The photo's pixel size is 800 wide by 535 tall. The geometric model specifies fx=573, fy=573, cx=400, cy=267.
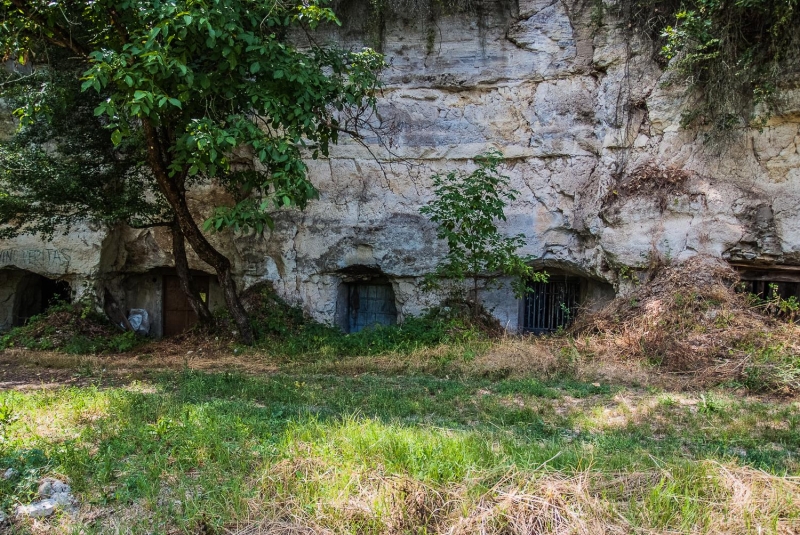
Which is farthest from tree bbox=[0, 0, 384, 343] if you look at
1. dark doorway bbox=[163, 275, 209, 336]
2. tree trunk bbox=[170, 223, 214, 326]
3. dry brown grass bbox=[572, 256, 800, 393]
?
dry brown grass bbox=[572, 256, 800, 393]

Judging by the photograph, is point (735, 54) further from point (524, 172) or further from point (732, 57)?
point (524, 172)

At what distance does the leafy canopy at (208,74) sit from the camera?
5414mm

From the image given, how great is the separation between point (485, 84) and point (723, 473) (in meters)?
7.91

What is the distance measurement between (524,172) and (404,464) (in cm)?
718

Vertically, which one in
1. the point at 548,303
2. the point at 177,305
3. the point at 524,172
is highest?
the point at 524,172

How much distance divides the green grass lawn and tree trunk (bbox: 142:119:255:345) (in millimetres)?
3421

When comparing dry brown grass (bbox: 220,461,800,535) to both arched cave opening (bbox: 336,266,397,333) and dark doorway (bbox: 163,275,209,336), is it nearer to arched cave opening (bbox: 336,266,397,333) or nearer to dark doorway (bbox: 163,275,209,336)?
arched cave opening (bbox: 336,266,397,333)

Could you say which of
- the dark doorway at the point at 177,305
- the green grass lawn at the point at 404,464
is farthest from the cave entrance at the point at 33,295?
the green grass lawn at the point at 404,464

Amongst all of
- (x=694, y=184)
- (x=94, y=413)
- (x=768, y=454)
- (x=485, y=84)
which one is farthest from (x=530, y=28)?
(x=94, y=413)

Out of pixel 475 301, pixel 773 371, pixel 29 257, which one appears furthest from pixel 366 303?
pixel 773 371

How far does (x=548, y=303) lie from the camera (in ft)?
33.4

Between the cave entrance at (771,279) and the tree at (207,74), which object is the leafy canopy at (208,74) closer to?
the tree at (207,74)

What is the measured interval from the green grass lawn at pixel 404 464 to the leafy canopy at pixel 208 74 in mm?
2375

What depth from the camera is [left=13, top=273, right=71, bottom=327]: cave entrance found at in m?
11.5
